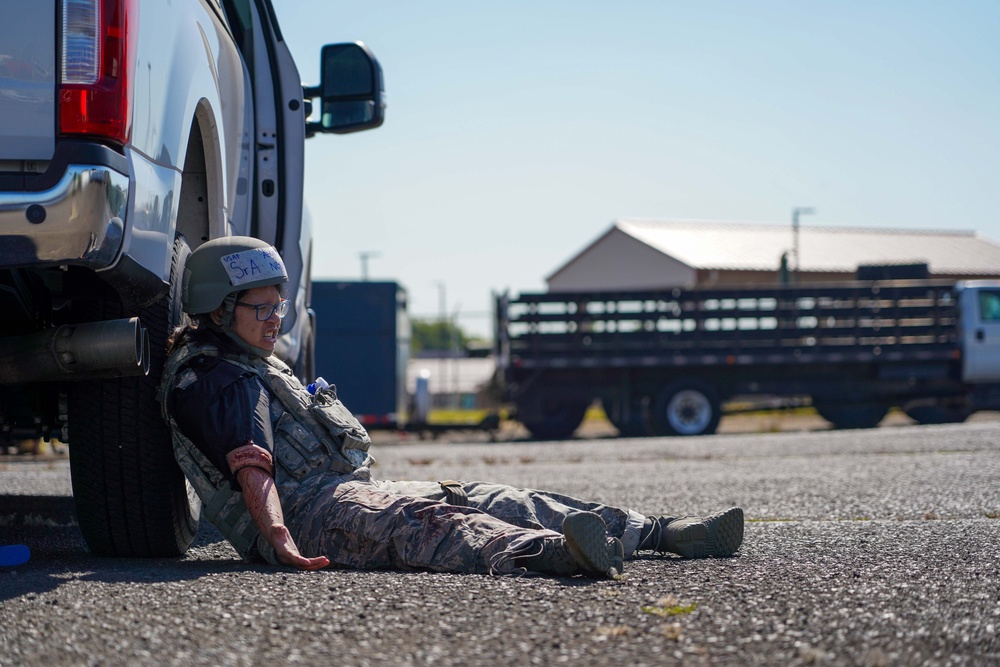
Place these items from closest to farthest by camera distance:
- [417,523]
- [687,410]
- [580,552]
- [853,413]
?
[580,552] < [417,523] < [687,410] < [853,413]

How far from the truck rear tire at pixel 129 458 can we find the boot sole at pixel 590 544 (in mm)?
1389

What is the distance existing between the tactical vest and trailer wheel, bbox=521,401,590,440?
1394 centimetres

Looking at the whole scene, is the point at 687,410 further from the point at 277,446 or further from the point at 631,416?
the point at 277,446

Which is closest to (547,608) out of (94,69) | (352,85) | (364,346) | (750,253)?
(94,69)

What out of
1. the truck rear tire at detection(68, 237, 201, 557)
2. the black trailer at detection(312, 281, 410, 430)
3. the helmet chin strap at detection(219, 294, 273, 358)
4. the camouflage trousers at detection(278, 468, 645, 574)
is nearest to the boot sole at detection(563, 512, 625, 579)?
the camouflage trousers at detection(278, 468, 645, 574)

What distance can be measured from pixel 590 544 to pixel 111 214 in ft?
4.98

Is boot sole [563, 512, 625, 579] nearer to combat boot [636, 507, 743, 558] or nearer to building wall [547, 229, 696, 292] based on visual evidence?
combat boot [636, 507, 743, 558]

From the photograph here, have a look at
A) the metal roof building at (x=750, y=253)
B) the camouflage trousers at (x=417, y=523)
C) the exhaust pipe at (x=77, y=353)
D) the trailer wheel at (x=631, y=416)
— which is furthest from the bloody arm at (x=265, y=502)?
the metal roof building at (x=750, y=253)

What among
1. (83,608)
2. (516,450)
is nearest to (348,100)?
(83,608)

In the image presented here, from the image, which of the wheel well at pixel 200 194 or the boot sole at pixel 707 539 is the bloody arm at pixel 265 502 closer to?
the wheel well at pixel 200 194

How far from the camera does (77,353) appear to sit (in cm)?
320

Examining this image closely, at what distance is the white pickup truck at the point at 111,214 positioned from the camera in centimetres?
288

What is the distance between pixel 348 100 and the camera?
5.64 m

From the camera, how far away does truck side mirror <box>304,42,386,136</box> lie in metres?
5.53
